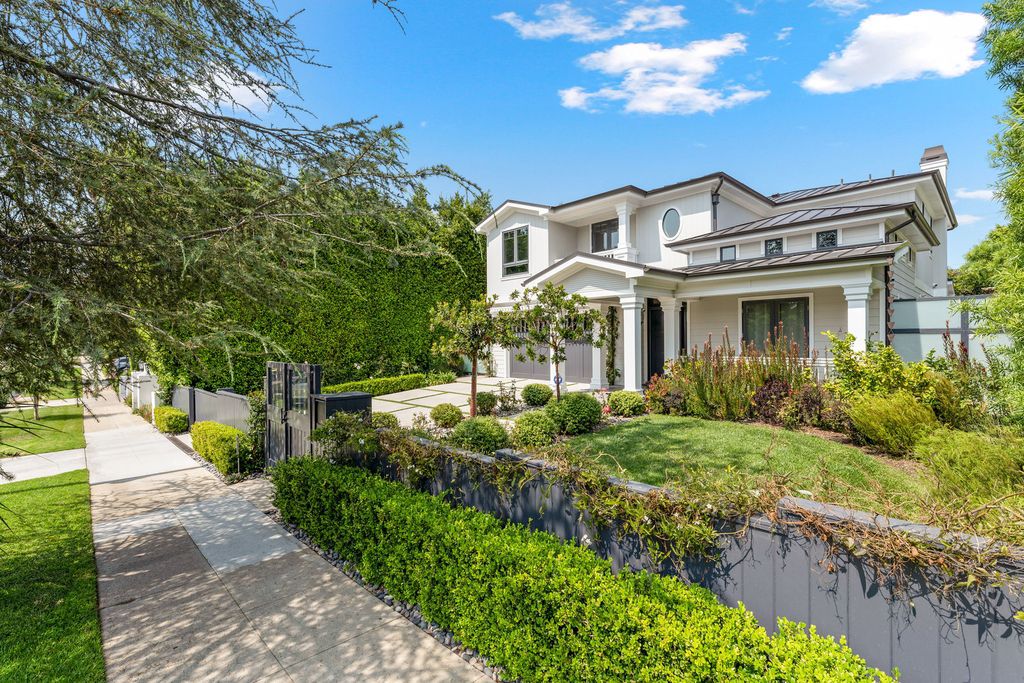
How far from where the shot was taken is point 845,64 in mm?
9305

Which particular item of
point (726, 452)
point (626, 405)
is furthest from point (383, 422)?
point (626, 405)

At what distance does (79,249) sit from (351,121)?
233cm

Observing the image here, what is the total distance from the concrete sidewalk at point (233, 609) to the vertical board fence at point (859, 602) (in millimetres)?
1727

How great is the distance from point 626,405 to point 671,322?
4.44m

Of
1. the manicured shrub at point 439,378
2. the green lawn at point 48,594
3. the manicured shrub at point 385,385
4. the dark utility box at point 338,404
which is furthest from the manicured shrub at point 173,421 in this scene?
the dark utility box at point 338,404

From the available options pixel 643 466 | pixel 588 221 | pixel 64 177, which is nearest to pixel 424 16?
pixel 64 177

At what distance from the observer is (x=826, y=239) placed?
1216 cm

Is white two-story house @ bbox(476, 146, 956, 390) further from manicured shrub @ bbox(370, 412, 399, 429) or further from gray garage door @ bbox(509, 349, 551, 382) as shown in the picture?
manicured shrub @ bbox(370, 412, 399, 429)

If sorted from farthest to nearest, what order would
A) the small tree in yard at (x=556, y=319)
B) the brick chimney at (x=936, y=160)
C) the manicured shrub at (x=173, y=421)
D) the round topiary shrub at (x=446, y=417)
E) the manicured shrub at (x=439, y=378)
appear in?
the manicured shrub at (x=439, y=378)
the brick chimney at (x=936, y=160)
the manicured shrub at (x=173, y=421)
the small tree in yard at (x=556, y=319)
the round topiary shrub at (x=446, y=417)

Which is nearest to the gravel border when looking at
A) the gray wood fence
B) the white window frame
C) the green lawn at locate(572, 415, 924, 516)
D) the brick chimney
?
the green lawn at locate(572, 415, 924, 516)

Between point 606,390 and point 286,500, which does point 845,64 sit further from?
point 286,500

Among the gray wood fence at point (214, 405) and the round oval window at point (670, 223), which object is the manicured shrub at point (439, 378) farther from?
the round oval window at point (670, 223)

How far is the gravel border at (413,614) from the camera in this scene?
10.3 feet

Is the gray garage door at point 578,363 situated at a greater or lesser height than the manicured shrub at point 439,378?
greater
